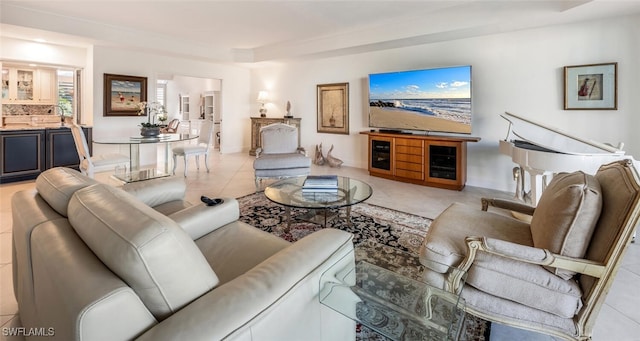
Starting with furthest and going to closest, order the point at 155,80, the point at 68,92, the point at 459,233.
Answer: the point at 155,80, the point at 68,92, the point at 459,233

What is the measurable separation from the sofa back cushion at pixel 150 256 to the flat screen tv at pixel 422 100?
185 inches

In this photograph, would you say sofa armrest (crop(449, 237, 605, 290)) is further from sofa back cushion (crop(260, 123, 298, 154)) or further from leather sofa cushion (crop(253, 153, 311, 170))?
sofa back cushion (crop(260, 123, 298, 154))

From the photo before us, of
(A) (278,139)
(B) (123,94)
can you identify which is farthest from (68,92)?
(A) (278,139)

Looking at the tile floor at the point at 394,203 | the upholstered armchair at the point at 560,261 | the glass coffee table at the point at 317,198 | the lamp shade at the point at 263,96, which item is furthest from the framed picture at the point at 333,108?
the upholstered armchair at the point at 560,261

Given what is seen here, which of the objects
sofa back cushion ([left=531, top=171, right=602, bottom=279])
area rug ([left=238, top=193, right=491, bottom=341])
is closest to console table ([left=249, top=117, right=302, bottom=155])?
area rug ([left=238, top=193, right=491, bottom=341])

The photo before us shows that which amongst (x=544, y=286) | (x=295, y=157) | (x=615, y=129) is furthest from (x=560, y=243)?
(x=615, y=129)

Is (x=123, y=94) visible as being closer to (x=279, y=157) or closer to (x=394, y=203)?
(x=279, y=157)

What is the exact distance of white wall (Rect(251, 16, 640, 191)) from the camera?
3.83m

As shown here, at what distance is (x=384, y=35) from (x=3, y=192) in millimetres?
6096

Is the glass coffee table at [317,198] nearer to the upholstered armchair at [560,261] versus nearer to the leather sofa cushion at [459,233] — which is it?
the leather sofa cushion at [459,233]

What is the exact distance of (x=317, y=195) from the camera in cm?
293

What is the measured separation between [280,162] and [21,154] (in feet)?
13.5

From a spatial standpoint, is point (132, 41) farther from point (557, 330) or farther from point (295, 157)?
point (557, 330)

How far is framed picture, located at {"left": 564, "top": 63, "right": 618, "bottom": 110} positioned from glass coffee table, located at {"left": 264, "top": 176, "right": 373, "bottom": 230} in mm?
3210
